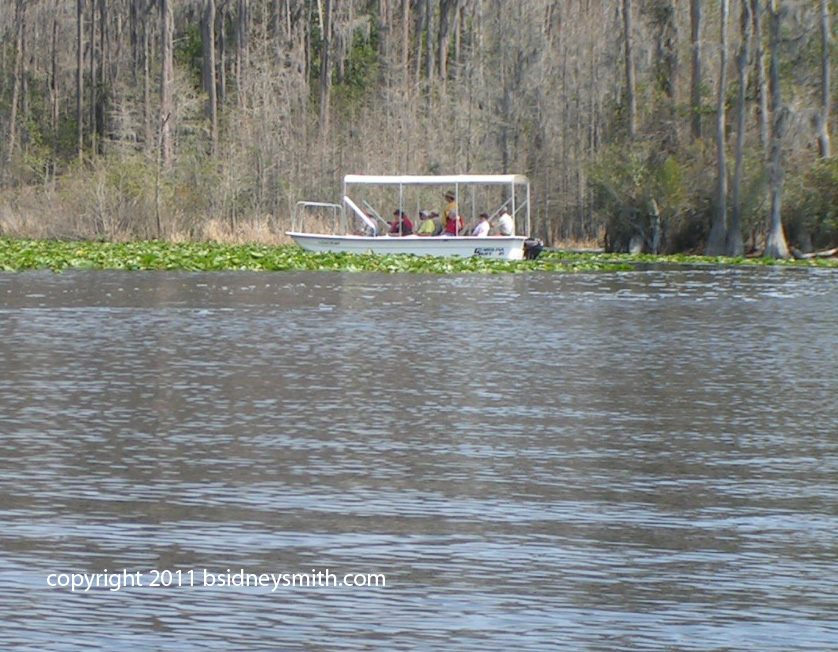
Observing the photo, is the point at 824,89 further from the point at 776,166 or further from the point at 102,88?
the point at 102,88

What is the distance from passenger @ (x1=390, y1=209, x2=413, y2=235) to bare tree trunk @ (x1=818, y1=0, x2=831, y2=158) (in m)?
13.8

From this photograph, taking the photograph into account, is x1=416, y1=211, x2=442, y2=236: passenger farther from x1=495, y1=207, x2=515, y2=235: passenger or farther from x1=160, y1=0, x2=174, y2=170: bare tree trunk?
x1=160, y1=0, x2=174, y2=170: bare tree trunk

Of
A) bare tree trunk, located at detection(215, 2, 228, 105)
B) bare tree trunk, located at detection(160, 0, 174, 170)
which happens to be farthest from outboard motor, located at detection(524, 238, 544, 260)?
bare tree trunk, located at detection(215, 2, 228, 105)

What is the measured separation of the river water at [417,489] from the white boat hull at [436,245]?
1985cm

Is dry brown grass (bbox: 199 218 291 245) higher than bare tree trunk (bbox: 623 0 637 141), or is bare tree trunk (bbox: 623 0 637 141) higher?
bare tree trunk (bbox: 623 0 637 141)

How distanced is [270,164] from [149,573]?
1922 inches

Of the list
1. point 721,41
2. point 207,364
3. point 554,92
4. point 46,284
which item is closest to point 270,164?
point 554,92

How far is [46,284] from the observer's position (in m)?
31.9

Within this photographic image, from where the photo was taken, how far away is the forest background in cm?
4891

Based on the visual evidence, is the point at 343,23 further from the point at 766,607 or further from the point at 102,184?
the point at 766,607

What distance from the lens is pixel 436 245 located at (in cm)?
4212

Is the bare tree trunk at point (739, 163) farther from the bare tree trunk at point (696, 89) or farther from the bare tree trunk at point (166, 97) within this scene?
the bare tree trunk at point (166, 97)

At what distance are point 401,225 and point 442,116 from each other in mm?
19802

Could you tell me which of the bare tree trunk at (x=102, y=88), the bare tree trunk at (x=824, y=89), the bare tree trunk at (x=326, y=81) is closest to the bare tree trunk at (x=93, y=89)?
the bare tree trunk at (x=102, y=88)
